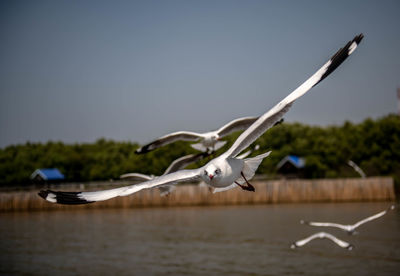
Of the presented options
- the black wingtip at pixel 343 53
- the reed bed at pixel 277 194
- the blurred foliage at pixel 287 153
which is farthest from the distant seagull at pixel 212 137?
the blurred foliage at pixel 287 153

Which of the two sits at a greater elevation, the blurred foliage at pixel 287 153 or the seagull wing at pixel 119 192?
the blurred foliage at pixel 287 153

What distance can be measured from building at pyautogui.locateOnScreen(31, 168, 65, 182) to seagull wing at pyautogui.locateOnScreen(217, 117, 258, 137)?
159 ft

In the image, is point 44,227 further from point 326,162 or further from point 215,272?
point 326,162

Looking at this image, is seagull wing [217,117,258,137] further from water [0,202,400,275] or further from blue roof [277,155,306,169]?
blue roof [277,155,306,169]

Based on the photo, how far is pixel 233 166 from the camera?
7617 mm

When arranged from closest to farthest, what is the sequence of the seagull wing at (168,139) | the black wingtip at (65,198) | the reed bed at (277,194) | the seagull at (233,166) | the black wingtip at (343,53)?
the seagull at (233,166), the black wingtip at (65,198), the black wingtip at (343,53), the seagull wing at (168,139), the reed bed at (277,194)

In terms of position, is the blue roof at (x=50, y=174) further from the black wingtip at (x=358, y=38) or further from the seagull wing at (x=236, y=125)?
the black wingtip at (x=358, y=38)

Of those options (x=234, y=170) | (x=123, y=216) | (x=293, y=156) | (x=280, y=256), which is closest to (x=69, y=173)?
(x=123, y=216)

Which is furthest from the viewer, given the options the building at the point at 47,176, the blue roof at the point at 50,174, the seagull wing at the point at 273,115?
the blue roof at the point at 50,174

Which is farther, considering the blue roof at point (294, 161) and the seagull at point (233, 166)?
the blue roof at point (294, 161)

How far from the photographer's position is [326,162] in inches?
2297

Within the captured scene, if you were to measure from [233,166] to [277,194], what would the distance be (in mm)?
42152

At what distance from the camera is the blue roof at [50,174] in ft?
194

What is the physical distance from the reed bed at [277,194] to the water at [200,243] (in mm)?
1200
